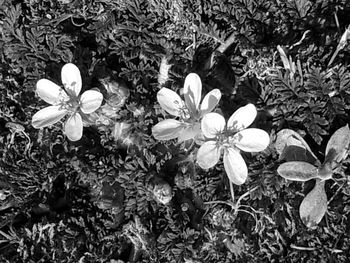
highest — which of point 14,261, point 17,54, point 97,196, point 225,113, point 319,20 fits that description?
point 319,20

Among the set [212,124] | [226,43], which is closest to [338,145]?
[212,124]

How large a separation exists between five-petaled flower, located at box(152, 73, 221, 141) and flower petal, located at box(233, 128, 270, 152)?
0.23 meters

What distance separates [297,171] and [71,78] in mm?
1439

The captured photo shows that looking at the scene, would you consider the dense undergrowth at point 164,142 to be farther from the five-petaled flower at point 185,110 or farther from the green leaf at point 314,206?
the five-petaled flower at point 185,110

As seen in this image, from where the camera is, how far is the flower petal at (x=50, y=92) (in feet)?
11.1

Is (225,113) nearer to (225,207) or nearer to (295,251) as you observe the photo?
(225,207)

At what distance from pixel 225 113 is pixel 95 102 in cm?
82

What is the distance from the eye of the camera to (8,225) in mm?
3650

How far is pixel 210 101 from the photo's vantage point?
3.15 metres

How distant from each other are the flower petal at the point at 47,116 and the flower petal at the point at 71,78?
0.45 feet

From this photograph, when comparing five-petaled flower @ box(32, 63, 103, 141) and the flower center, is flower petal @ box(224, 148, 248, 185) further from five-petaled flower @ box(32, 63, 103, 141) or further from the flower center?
the flower center

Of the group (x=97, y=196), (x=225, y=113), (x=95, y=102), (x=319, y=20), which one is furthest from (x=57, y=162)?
(x=319, y=20)

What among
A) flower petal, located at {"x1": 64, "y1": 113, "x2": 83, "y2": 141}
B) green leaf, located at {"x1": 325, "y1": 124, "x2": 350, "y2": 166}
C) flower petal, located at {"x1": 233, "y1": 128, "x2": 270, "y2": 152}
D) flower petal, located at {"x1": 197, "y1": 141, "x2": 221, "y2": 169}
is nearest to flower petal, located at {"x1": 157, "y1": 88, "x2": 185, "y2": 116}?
flower petal, located at {"x1": 197, "y1": 141, "x2": 221, "y2": 169}

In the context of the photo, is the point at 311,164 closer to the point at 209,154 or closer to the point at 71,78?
the point at 209,154
